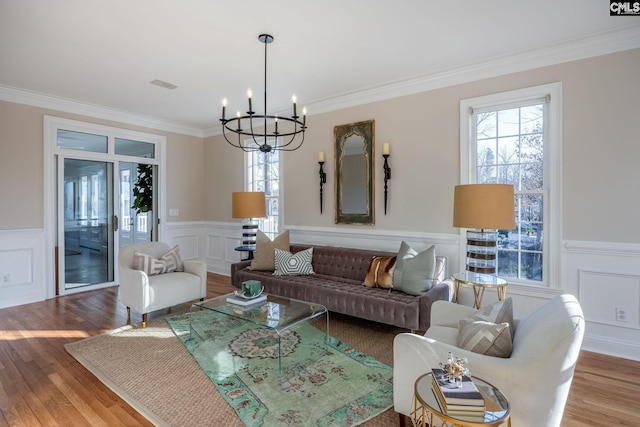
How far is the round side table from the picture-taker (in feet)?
4.49

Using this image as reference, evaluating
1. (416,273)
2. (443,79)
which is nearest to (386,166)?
(443,79)

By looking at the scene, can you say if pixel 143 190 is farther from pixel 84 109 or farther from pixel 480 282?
pixel 480 282

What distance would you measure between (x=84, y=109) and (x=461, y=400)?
586 centimetres

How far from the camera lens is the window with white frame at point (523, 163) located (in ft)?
10.7

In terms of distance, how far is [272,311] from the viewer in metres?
2.99

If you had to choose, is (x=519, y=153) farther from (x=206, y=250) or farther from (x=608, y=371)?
(x=206, y=250)

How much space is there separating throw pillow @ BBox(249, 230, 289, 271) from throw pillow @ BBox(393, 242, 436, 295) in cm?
166

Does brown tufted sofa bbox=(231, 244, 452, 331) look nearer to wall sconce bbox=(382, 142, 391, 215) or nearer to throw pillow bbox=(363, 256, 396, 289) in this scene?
throw pillow bbox=(363, 256, 396, 289)

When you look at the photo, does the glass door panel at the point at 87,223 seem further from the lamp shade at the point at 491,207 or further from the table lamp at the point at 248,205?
the lamp shade at the point at 491,207

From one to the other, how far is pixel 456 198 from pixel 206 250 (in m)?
5.04

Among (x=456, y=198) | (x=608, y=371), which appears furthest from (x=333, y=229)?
(x=608, y=371)

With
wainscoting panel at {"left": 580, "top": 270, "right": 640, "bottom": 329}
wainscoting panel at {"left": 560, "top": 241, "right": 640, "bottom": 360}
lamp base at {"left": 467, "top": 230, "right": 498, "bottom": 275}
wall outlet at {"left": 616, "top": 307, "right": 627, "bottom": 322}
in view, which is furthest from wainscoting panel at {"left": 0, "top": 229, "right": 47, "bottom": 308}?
wall outlet at {"left": 616, "top": 307, "right": 627, "bottom": 322}

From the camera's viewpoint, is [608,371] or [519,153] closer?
[608,371]

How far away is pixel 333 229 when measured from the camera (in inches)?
189
